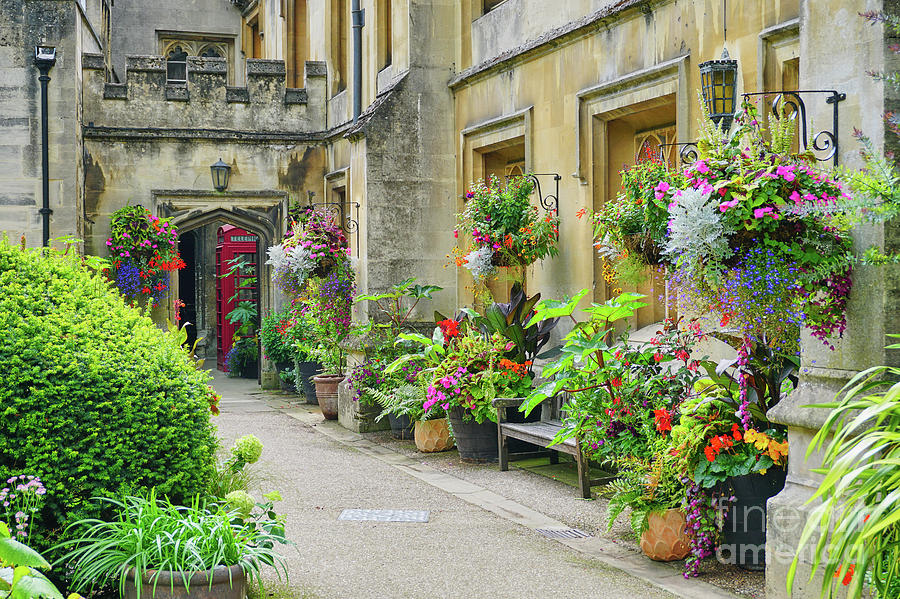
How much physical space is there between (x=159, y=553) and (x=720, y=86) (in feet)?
14.0

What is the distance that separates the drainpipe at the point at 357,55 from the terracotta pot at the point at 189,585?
10.1 m

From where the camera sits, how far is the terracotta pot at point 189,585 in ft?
12.3

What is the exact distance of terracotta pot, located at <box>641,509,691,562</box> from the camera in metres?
5.31

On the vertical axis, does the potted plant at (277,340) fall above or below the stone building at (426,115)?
below

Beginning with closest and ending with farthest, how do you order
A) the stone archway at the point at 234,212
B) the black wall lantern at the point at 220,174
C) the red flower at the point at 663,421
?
the red flower at the point at 663,421, the black wall lantern at the point at 220,174, the stone archway at the point at 234,212

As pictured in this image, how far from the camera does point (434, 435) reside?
913cm

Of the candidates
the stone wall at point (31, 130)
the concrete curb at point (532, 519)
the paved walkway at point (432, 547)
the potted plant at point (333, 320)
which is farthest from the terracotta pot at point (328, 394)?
the stone wall at point (31, 130)

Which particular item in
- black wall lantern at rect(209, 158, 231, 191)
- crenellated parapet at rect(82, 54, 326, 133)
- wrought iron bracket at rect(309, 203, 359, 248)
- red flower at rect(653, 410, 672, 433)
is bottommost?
red flower at rect(653, 410, 672, 433)

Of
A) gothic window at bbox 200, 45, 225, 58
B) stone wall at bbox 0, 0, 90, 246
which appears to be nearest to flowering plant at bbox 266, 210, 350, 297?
stone wall at bbox 0, 0, 90, 246

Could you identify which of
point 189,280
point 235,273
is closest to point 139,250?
point 235,273

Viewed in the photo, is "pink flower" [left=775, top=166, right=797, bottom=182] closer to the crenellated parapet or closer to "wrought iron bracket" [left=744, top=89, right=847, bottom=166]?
"wrought iron bracket" [left=744, top=89, right=847, bottom=166]

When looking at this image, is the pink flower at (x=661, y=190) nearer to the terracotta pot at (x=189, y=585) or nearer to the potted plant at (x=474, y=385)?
the terracotta pot at (x=189, y=585)

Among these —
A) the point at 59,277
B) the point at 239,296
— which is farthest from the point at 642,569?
the point at 239,296

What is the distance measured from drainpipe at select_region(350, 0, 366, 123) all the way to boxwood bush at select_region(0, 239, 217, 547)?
364 inches
